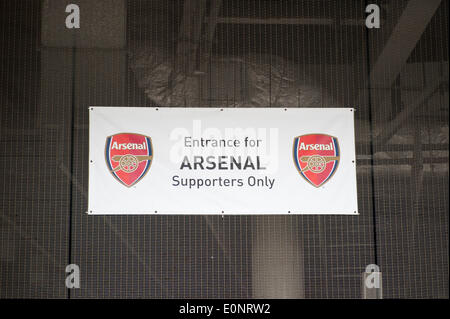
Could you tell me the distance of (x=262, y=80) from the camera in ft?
15.2

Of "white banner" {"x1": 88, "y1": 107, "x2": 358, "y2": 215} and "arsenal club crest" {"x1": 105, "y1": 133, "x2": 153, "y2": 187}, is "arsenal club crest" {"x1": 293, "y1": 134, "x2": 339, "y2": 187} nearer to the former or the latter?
"white banner" {"x1": 88, "y1": 107, "x2": 358, "y2": 215}

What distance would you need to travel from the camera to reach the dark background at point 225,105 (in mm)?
4449

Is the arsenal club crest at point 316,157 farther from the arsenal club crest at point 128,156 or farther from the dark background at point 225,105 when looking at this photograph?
the arsenal club crest at point 128,156

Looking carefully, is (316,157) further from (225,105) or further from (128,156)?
(128,156)

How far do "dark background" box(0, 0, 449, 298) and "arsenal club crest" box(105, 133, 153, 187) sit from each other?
19cm

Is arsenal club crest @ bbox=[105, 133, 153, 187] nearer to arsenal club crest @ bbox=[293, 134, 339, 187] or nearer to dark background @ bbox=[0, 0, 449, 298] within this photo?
dark background @ bbox=[0, 0, 449, 298]

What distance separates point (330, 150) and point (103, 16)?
1.92 metres

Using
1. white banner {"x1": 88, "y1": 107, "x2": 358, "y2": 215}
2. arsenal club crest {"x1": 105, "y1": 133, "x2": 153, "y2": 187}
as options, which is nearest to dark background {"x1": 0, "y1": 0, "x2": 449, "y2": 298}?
white banner {"x1": 88, "y1": 107, "x2": 358, "y2": 215}

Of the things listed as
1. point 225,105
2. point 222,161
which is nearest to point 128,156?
point 222,161

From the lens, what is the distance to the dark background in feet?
14.6

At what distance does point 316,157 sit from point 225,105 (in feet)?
2.46

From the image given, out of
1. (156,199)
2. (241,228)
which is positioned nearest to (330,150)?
(241,228)

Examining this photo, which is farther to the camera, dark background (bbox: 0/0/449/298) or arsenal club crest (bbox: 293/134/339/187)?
arsenal club crest (bbox: 293/134/339/187)
